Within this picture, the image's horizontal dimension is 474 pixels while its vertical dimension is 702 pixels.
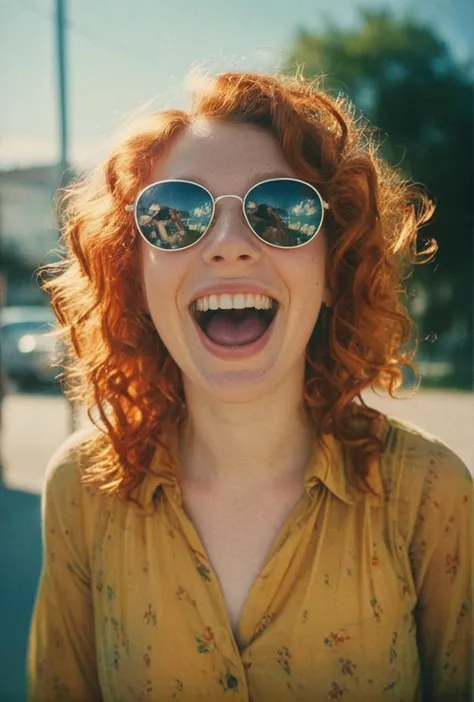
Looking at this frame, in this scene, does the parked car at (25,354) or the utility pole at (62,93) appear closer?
the utility pole at (62,93)

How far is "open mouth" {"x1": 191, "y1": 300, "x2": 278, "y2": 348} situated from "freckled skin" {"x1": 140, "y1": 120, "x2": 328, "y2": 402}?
5 cm

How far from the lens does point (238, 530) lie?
59.1 inches

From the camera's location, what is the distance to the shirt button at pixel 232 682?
1.35 m

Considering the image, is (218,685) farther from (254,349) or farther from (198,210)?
(198,210)

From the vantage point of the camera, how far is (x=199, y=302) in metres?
1.46

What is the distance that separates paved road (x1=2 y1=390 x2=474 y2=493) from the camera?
5481 millimetres

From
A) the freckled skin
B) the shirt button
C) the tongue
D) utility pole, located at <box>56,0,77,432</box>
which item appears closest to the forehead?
the freckled skin

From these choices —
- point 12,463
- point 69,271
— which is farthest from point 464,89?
point 69,271

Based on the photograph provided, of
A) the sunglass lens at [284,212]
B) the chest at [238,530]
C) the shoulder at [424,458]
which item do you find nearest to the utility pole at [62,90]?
the sunglass lens at [284,212]

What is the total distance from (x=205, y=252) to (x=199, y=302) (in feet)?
0.33

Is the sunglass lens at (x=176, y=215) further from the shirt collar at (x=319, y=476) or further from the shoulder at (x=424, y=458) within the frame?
the shoulder at (x=424, y=458)

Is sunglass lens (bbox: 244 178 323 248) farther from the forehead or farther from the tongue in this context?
the tongue

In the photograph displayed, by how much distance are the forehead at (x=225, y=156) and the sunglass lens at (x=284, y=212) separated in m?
0.03

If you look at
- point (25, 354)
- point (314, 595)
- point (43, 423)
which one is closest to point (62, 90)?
point (314, 595)
